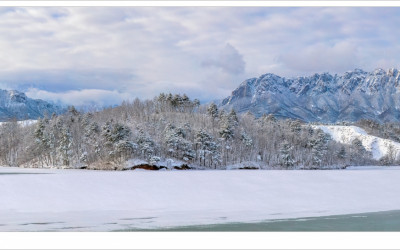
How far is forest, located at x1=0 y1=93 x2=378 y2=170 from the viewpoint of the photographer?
76.2 metres

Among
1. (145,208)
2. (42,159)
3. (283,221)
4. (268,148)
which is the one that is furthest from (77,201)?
(268,148)

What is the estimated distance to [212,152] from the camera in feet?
256

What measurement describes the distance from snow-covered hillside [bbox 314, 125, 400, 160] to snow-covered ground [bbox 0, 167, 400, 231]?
10878cm

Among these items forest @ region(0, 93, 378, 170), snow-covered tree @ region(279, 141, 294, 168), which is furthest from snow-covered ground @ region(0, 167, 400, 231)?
snow-covered tree @ region(279, 141, 294, 168)

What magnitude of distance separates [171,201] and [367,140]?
13967cm

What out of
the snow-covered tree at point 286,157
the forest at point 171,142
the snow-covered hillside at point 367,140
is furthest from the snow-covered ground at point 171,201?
the snow-covered hillside at point 367,140

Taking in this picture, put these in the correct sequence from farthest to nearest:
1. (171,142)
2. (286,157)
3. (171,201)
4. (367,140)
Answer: (367,140) → (286,157) → (171,142) → (171,201)

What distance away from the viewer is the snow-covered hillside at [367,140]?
13491 cm

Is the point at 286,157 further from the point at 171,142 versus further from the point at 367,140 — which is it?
the point at 367,140

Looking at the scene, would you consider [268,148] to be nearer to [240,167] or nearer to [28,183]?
[240,167]

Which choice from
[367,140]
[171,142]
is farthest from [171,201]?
[367,140]

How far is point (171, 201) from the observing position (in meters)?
20.8

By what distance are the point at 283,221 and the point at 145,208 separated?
19.9 feet

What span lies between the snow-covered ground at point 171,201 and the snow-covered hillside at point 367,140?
108780 mm
